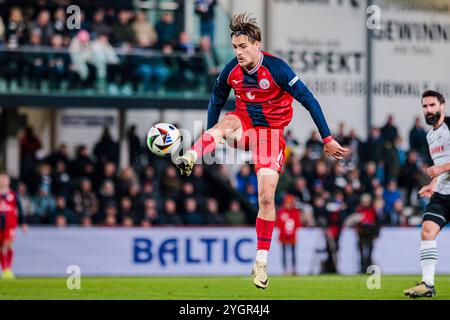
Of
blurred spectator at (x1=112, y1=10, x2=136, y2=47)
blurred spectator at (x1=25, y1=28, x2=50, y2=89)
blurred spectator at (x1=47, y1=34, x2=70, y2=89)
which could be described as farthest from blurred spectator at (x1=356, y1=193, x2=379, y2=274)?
blurred spectator at (x1=25, y1=28, x2=50, y2=89)

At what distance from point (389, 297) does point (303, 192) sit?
11.4 m

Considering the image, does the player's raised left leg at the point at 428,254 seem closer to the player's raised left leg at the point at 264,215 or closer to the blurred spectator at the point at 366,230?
the player's raised left leg at the point at 264,215

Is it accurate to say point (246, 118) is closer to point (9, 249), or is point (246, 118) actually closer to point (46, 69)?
point (9, 249)

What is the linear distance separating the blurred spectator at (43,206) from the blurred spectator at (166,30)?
14.3 feet

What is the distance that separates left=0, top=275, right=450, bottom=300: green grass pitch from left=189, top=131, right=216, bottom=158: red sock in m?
1.95

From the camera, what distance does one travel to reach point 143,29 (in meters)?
25.0

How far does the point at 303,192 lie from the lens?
78.6 feet

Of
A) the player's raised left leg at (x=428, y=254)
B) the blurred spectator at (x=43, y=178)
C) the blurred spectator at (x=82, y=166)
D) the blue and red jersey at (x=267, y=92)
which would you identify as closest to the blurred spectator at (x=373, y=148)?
the blurred spectator at (x=82, y=166)

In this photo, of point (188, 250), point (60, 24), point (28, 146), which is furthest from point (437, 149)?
point (28, 146)

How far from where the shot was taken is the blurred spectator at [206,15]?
2466 centimetres
